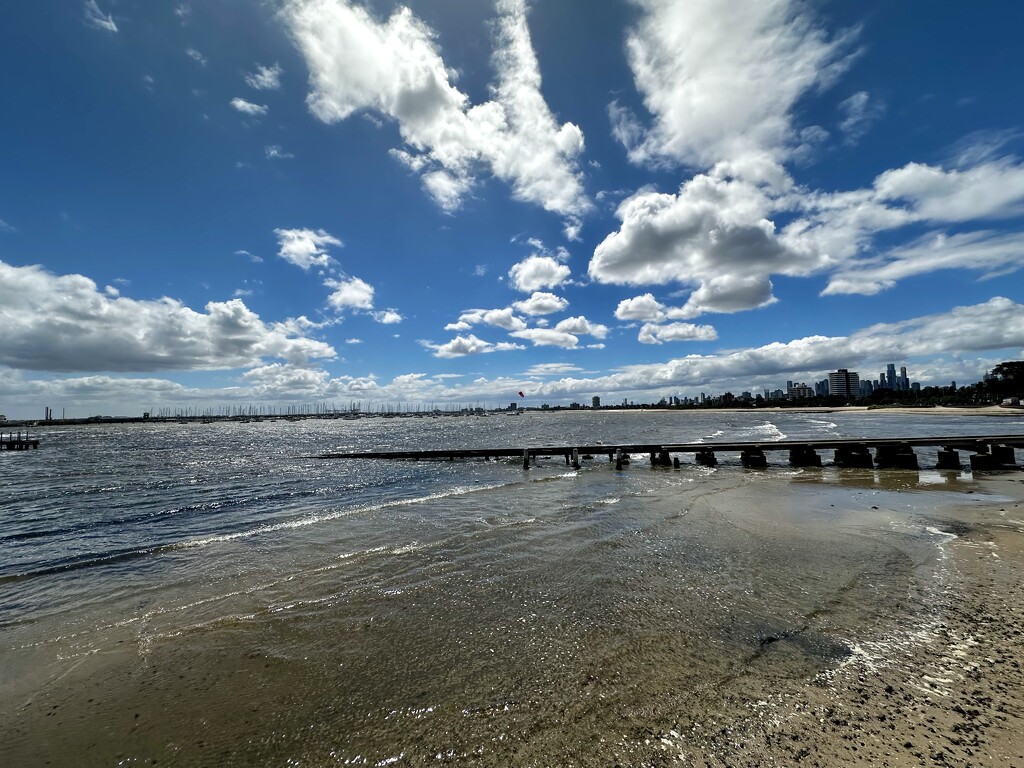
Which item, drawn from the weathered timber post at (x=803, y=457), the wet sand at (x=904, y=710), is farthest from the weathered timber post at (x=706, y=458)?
the wet sand at (x=904, y=710)

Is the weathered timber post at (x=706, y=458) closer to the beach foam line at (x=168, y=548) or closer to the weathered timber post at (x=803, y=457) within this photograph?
the weathered timber post at (x=803, y=457)

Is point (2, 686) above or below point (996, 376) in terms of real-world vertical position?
below

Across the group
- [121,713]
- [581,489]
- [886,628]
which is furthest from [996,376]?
[121,713]

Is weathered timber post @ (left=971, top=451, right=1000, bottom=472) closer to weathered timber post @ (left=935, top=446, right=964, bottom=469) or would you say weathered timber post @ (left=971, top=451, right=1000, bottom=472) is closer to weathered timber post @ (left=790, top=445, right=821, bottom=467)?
weathered timber post @ (left=935, top=446, right=964, bottom=469)

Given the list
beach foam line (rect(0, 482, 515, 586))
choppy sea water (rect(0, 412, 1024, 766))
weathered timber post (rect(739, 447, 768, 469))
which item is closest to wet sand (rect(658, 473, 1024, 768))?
choppy sea water (rect(0, 412, 1024, 766))

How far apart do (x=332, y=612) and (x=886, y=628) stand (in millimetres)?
8942

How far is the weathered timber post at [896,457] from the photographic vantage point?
1049 inches

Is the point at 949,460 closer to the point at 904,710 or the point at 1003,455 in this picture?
the point at 1003,455

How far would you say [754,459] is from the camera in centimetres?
3016

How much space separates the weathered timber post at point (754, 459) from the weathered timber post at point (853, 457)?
4.52m

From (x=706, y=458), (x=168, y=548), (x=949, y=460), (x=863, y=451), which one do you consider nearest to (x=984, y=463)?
(x=949, y=460)

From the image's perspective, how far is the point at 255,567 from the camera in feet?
36.2

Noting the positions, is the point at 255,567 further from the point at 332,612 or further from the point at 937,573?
the point at 937,573

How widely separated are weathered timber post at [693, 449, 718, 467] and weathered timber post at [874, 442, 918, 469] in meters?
9.34
